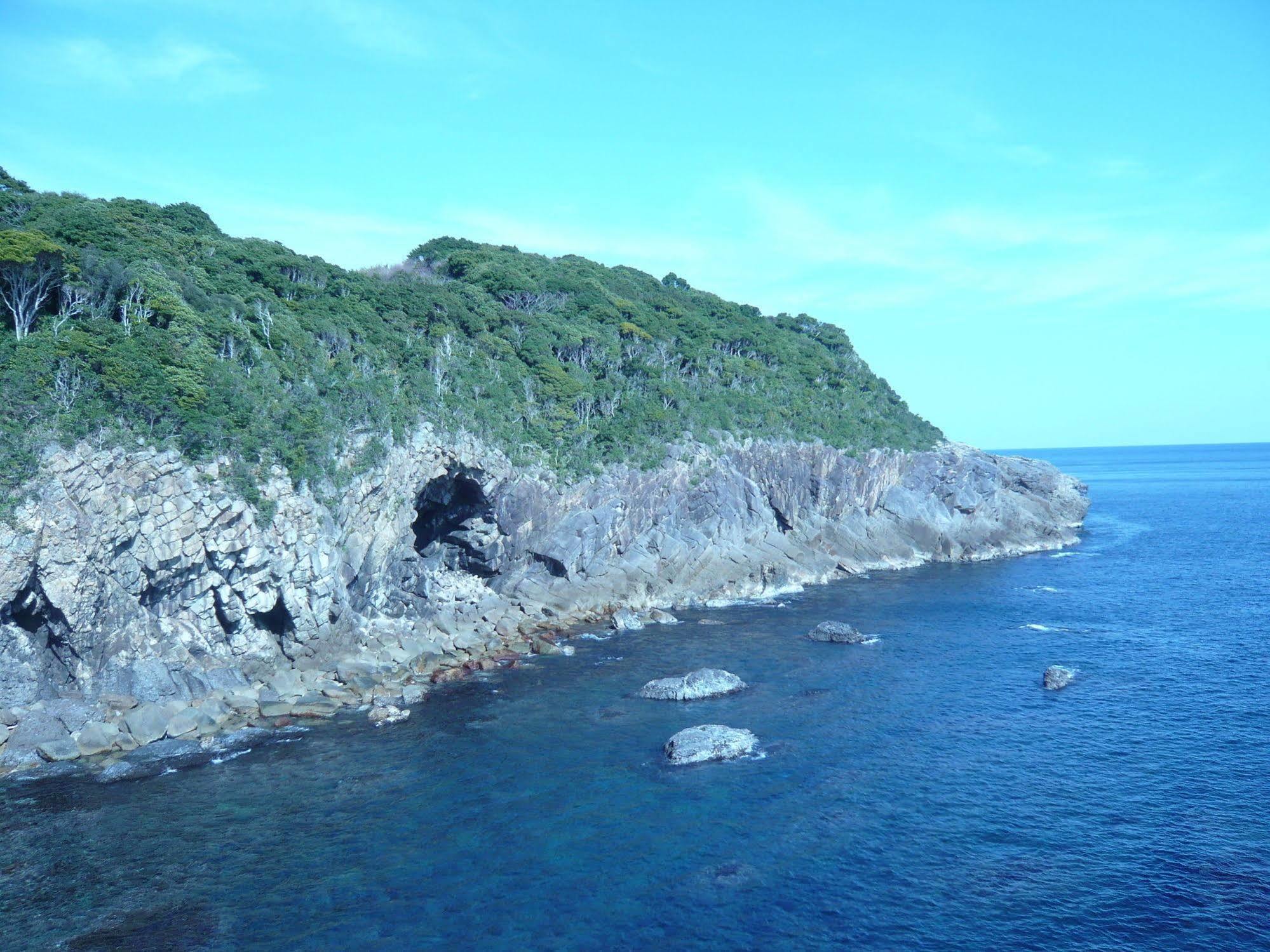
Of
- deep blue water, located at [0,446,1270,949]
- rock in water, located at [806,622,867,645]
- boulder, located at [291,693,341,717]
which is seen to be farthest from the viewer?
rock in water, located at [806,622,867,645]

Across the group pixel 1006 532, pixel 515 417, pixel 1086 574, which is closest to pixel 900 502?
pixel 1006 532

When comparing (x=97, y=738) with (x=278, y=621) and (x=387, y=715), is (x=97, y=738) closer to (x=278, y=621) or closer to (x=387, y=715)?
(x=278, y=621)

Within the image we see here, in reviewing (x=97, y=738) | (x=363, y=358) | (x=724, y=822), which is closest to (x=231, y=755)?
(x=97, y=738)

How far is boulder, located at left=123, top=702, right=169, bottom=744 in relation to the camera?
Result: 3547cm

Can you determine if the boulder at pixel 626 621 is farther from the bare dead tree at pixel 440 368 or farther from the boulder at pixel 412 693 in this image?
the bare dead tree at pixel 440 368

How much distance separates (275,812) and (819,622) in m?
37.2

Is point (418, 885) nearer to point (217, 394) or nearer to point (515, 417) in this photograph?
point (217, 394)

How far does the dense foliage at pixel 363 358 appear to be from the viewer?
4056 centimetres

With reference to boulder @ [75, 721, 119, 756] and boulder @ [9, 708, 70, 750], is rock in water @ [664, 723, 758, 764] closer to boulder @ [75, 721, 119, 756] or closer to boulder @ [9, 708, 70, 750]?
boulder @ [75, 721, 119, 756]

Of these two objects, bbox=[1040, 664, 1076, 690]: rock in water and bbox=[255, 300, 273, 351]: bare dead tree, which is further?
bbox=[255, 300, 273, 351]: bare dead tree

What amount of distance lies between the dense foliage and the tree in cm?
21

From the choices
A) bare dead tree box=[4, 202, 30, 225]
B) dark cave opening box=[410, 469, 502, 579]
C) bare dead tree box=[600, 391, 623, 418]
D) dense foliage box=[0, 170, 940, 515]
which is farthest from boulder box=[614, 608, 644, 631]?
bare dead tree box=[4, 202, 30, 225]

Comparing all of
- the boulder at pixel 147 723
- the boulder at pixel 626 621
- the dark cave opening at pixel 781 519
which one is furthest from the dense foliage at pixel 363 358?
the boulder at pixel 626 621

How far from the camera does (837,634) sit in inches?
1994
